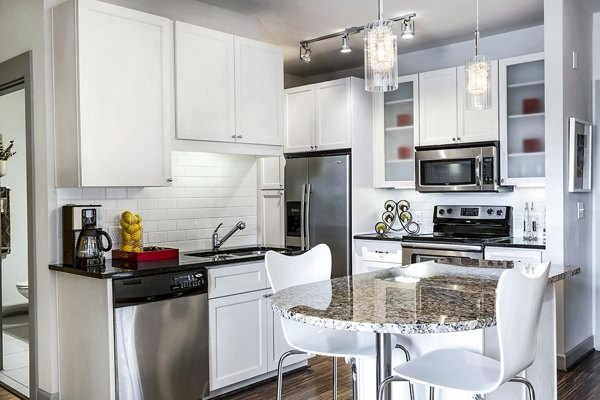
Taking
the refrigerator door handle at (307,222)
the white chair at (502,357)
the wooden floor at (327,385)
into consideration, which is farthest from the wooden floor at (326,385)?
the white chair at (502,357)

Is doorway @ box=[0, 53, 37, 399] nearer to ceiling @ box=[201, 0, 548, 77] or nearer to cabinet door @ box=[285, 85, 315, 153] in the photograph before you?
ceiling @ box=[201, 0, 548, 77]

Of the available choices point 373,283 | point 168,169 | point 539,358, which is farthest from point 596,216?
point 168,169

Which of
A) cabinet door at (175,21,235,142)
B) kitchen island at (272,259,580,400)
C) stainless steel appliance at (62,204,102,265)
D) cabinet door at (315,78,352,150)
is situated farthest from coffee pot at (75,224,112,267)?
cabinet door at (315,78,352,150)

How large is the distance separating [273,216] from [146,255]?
239 centimetres

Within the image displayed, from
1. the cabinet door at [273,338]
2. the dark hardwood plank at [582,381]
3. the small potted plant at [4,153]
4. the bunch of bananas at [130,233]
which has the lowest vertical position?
the dark hardwood plank at [582,381]

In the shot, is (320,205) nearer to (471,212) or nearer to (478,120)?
(471,212)

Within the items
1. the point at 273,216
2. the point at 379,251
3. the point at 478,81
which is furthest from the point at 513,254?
the point at 273,216

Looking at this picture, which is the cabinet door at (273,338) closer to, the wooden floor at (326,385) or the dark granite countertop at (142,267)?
the wooden floor at (326,385)

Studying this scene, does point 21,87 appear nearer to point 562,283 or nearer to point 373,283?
point 373,283

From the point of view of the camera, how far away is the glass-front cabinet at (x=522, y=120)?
436 cm

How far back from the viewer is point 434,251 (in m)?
4.57

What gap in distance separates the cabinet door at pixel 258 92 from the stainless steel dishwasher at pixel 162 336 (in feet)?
4.04

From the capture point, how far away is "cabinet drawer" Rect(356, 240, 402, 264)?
4.94 metres

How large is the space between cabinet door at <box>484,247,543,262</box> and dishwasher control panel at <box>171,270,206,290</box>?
7.54ft
